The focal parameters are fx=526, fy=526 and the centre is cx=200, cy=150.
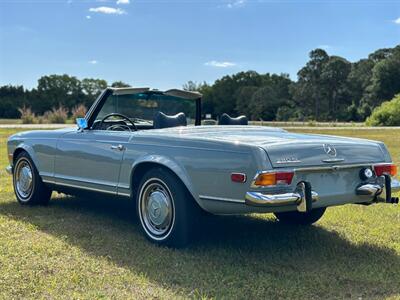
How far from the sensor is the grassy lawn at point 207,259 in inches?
143

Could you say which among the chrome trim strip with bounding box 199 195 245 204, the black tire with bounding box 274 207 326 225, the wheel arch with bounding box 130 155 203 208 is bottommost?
the black tire with bounding box 274 207 326 225

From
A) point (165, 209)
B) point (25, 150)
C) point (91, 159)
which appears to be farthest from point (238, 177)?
point (25, 150)

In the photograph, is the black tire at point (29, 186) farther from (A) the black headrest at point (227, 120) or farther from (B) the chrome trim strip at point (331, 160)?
(B) the chrome trim strip at point (331, 160)

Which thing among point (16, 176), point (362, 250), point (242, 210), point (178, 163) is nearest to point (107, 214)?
point (16, 176)

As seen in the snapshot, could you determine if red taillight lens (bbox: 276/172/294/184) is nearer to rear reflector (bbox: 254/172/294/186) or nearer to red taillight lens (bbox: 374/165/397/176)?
rear reflector (bbox: 254/172/294/186)

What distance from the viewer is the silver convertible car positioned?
399 cm

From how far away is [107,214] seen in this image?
6090 mm

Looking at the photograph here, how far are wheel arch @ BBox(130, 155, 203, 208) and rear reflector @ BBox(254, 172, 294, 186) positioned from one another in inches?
24.8

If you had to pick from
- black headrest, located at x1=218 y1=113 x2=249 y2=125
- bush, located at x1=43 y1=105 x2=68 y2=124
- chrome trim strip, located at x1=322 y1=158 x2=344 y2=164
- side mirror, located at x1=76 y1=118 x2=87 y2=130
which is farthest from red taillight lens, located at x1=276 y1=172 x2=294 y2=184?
bush, located at x1=43 y1=105 x2=68 y2=124

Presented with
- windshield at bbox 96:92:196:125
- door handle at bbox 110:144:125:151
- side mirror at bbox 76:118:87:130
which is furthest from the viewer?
windshield at bbox 96:92:196:125

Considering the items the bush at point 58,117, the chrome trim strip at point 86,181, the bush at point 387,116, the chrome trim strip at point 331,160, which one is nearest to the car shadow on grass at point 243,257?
the chrome trim strip at point 86,181

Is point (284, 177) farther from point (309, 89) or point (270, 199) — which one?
point (309, 89)

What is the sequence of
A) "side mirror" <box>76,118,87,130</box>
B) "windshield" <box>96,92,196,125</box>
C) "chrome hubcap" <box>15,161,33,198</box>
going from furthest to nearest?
"chrome hubcap" <box>15,161,33,198</box>
"windshield" <box>96,92,196,125</box>
"side mirror" <box>76,118,87,130</box>

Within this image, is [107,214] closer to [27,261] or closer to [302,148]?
[27,261]
